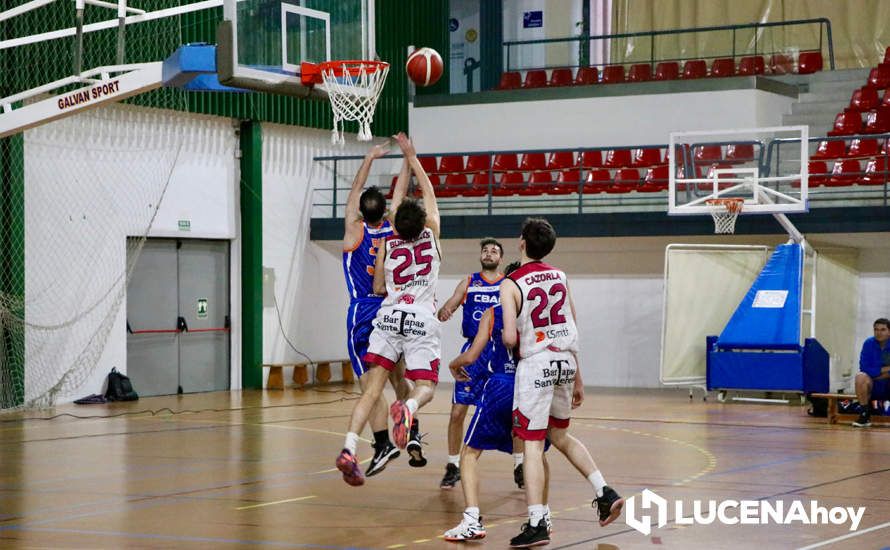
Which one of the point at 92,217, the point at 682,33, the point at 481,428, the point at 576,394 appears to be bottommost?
the point at 481,428

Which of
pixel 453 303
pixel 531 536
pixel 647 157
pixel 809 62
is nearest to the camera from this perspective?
pixel 531 536

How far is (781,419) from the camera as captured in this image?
15625 millimetres

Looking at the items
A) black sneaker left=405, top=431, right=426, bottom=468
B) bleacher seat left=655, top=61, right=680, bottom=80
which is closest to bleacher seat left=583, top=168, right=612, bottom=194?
bleacher seat left=655, top=61, right=680, bottom=80

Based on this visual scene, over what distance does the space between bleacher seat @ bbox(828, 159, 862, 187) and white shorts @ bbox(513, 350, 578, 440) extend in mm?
12289

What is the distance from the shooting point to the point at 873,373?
14.7 meters

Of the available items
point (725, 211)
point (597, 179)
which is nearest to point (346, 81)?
point (725, 211)

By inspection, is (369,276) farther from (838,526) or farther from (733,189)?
(733,189)

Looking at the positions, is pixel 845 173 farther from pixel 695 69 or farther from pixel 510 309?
pixel 510 309

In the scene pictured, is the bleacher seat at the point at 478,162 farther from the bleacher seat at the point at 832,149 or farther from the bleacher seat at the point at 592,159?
the bleacher seat at the point at 832,149

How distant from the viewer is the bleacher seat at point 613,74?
24625mm

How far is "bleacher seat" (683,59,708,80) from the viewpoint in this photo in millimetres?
24172

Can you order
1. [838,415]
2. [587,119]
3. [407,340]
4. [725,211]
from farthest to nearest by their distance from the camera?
1. [587,119]
2. [725,211]
3. [838,415]
4. [407,340]

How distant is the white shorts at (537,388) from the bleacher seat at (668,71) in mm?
18079

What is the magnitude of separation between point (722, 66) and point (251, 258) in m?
10.1
